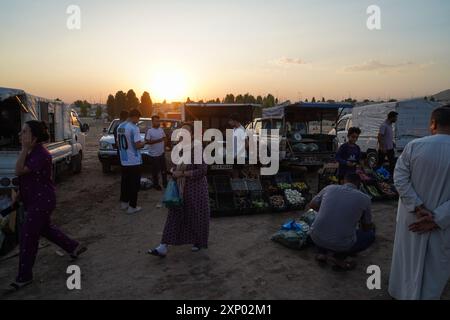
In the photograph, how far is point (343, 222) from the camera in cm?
419

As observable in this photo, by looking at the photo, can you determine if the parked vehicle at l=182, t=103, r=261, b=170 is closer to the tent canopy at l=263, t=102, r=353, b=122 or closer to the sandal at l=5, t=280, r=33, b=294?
the tent canopy at l=263, t=102, r=353, b=122

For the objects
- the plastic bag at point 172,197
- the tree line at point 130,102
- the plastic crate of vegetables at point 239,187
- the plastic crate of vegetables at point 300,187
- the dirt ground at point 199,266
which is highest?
the tree line at point 130,102

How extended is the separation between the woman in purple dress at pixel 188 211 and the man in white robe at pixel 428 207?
2494mm

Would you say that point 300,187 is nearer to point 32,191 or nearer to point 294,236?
point 294,236

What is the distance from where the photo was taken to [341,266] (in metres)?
4.32

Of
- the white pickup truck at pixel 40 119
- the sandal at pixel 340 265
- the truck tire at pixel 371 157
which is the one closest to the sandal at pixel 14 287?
the white pickup truck at pixel 40 119

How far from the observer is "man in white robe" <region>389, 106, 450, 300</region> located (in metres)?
3.22

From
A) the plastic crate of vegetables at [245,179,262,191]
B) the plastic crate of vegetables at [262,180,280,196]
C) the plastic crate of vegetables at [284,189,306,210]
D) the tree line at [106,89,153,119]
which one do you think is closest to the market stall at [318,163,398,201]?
the plastic crate of vegetables at [284,189,306,210]

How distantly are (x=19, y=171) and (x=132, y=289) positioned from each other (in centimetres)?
182

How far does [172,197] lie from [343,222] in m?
2.23

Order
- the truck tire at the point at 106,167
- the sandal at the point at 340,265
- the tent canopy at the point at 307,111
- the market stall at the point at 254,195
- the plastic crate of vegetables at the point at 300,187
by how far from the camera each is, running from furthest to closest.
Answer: the truck tire at the point at 106,167, the tent canopy at the point at 307,111, the plastic crate of vegetables at the point at 300,187, the market stall at the point at 254,195, the sandal at the point at 340,265

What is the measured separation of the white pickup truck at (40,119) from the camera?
703cm

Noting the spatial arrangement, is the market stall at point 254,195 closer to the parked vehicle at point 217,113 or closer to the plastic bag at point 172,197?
the plastic bag at point 172,197
